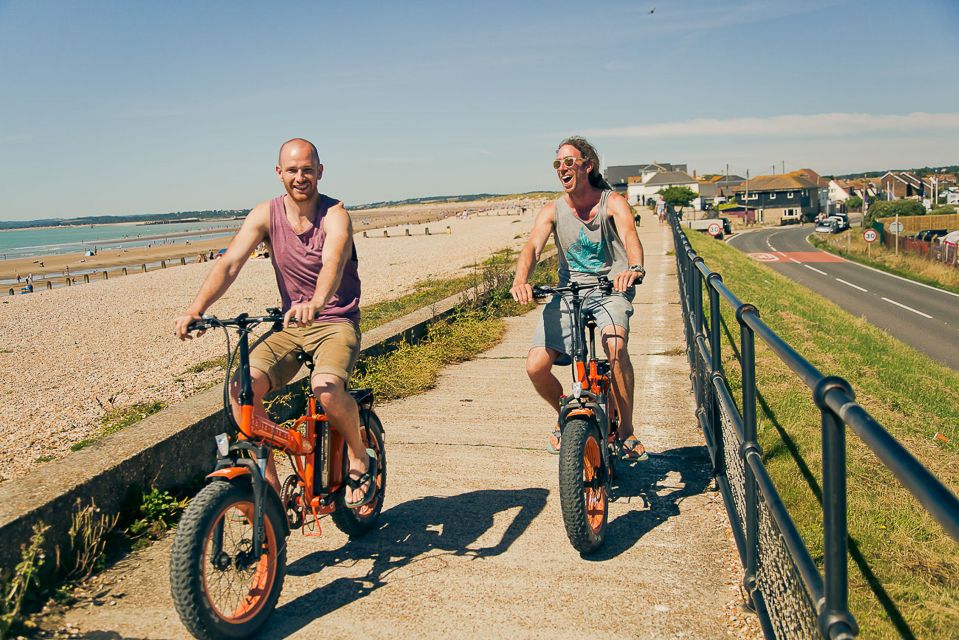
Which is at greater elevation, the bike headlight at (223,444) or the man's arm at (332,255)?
the man's arm at (332,255)

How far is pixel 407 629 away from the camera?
3.23 metres

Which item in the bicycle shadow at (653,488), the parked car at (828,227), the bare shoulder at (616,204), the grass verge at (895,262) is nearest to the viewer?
the bicycle shadow at (653,488)

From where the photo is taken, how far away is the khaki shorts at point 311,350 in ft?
11.8

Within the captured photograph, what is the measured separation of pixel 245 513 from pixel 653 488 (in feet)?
8.08

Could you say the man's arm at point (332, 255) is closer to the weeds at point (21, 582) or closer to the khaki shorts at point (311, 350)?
the khaki shorts at point (311, 350)

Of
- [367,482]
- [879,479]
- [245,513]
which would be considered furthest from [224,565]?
[879,479]

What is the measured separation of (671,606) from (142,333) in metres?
16.2

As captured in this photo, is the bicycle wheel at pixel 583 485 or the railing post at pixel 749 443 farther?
the bicycle wheel at pixel 583 485

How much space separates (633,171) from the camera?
174250 millimetres

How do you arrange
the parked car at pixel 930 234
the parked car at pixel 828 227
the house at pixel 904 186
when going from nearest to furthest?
1. the parked car at pixel 930 234
2. the parked car at pixel 828 227
3. the house at pixel 904 186

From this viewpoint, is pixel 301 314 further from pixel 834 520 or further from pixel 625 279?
pixel 834 520

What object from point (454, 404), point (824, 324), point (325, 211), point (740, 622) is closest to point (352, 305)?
point (325, 211)

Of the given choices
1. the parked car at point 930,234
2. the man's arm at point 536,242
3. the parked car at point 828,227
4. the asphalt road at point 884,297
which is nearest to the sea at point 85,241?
the asphalt road at point 884,297

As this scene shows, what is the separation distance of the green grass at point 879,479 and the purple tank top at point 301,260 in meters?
2.44
